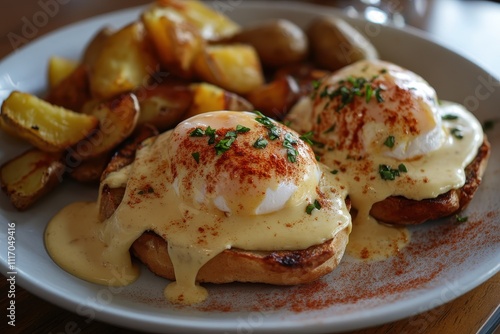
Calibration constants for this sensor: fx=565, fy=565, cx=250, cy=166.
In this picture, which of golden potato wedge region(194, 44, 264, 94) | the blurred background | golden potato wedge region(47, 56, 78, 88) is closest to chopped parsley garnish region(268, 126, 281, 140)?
golden potato wedge region(194, 44, 264, 94)

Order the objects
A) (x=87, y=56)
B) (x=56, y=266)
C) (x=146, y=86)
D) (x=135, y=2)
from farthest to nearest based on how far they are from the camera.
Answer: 1. (x=135, y=2)
2. (x=87, y=56)
3. (x=146, y=86)
4. (x=56, y=266)

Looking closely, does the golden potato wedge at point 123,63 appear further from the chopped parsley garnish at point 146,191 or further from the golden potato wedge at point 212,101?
the chopped parsley garnish at point 146,191

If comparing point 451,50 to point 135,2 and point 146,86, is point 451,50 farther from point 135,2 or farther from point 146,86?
point 135,2

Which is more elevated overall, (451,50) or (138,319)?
(451,50)

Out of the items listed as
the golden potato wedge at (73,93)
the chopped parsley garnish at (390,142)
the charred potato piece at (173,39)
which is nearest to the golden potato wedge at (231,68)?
the charred potato piece at (173,39)

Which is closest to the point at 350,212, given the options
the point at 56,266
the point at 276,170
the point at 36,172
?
the point at 276,170

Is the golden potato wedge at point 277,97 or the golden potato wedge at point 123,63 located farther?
the golden potato wedge at point 277,97

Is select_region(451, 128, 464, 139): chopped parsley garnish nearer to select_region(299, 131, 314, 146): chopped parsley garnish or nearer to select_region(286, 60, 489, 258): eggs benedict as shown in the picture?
select_region(286, 60, 489, 258): eggs benedict

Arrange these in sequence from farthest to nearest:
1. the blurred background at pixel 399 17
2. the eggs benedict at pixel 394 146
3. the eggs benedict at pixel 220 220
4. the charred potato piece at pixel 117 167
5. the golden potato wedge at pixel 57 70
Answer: the blurred background at pixel 399 17 < the golden potato wedge at pixel 57 70 < the eggs benedict at pixel 394 146 < the charred potato piece at pixel 117 167 < the eggs benedict at pixel 220 220
